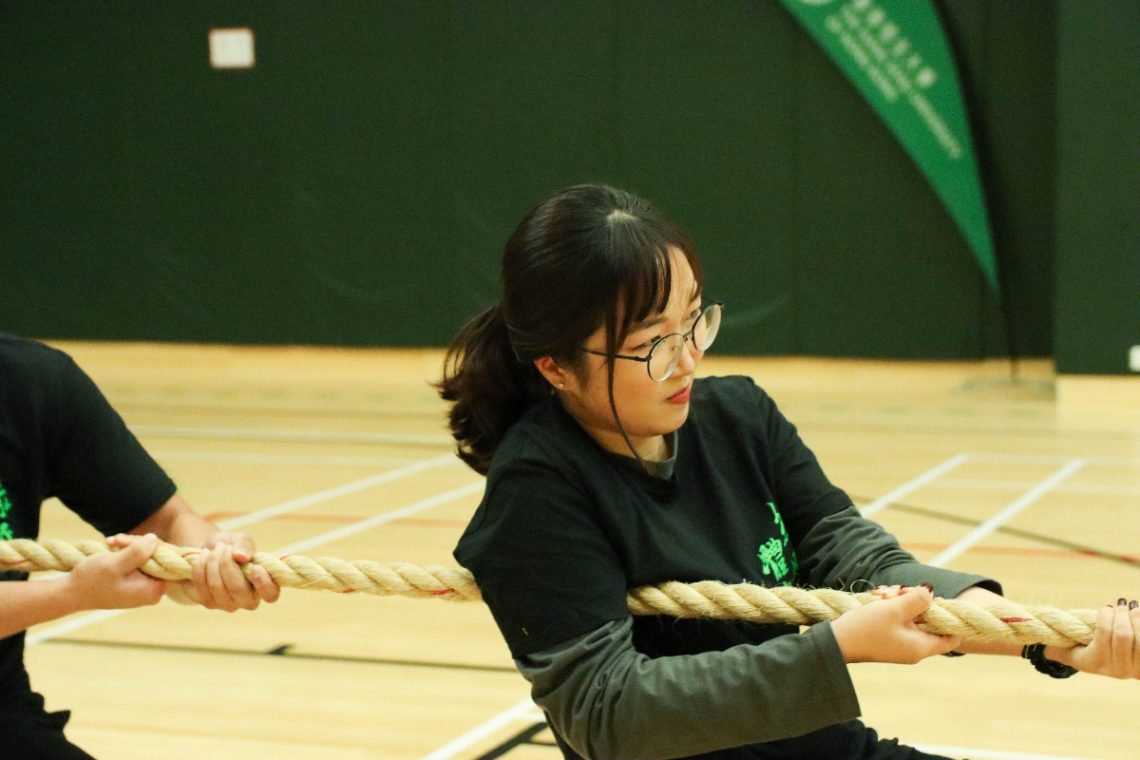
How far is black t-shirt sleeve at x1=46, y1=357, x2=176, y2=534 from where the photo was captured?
6.42 feet

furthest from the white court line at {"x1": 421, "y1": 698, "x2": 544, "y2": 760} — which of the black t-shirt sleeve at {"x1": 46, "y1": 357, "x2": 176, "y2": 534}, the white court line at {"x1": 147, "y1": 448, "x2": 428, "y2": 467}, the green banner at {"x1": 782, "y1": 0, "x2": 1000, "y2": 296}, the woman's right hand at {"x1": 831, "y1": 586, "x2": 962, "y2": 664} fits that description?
the green banner at {"x1": 782, "y1": 0, "x2": 1000, "y2": 296}

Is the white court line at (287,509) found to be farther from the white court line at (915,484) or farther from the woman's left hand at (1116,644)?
the woman's left hand at (1116,644)

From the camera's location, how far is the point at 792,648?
54.6 inches

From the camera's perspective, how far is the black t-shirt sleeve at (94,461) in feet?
6.42

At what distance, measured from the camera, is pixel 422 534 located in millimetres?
4574

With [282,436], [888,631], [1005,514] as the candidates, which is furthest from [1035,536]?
[282,436]

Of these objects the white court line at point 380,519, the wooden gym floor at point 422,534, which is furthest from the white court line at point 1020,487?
the white court line at point 380,519

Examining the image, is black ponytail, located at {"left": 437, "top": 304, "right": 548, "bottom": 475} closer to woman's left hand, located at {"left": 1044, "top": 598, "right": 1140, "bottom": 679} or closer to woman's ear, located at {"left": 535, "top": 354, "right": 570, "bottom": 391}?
woman's ear, located at {"left": 535, "top": 354, "right": 570, "bottom": 391}

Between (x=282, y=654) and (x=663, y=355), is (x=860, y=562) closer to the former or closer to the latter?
(x=663, y=355)

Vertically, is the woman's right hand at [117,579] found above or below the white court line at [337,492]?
above

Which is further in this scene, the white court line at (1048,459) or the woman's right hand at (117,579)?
the white court line at (1048,459)

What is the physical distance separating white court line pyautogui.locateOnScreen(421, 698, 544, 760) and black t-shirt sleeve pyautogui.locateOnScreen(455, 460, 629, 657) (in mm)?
1272

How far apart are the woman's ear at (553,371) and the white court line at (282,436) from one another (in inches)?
191

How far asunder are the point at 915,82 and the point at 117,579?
6.42 m
